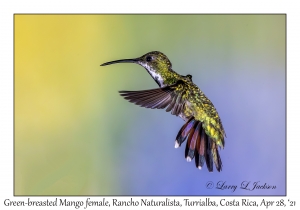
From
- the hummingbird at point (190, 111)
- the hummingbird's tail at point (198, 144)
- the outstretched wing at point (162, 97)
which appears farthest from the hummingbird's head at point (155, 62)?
the hummingbird's tail at point (198, 144)

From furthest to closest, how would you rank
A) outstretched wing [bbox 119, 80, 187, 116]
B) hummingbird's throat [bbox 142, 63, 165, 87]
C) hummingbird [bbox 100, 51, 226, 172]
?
hummingbird's throat [bbox 142, 63, 165, 87] → hummingbird [bbox 100, 51, 226, 172] → outstretched wing [bbox 119, 80, 187, 116]

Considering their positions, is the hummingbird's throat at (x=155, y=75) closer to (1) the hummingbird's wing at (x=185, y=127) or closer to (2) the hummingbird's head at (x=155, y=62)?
(2) the hummingbird's head at (x=155, y=62)

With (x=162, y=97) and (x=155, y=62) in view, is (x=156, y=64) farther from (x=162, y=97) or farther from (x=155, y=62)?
(x=162, y=97)

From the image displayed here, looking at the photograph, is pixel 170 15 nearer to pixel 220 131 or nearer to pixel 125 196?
pixel 220 131

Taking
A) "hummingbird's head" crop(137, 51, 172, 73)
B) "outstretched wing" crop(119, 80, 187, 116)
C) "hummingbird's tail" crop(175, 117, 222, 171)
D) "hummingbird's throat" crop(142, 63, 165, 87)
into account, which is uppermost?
"hummingbird's head" crop(137, 51, 172, 73)

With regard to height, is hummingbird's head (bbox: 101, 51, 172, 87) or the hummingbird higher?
hummingbird's head (bbox: 101, 51, 172, 87)

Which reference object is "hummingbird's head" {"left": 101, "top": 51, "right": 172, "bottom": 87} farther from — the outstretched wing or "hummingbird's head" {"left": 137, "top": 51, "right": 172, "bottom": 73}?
the outstretched wing

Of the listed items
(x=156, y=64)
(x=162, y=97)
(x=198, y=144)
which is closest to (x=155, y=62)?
(x=156, y=64)

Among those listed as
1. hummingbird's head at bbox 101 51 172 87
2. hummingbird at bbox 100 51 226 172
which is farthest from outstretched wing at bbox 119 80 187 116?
hummingbird's head at bbox 101 51 172 87
